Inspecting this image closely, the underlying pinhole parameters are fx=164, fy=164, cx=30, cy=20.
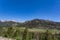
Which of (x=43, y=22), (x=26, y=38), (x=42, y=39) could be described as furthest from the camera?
(x=43, y=22)

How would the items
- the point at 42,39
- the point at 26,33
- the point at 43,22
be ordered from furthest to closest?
1. the point at 43,22
2. the point at 42,39
3. the point at 26,33

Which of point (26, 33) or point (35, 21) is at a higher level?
point (35, 21)

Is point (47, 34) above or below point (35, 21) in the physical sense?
below

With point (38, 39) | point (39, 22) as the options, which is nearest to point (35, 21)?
point (39, 22)

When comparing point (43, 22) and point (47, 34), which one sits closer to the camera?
point (47, 34)

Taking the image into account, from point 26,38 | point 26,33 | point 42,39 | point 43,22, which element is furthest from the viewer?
point 43,22

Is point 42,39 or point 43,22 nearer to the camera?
point 42,39

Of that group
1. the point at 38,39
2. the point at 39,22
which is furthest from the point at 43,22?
the point at 38,39

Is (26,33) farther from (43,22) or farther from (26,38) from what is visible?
(43,22)

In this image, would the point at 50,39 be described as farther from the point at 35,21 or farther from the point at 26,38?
the point at 35,21
